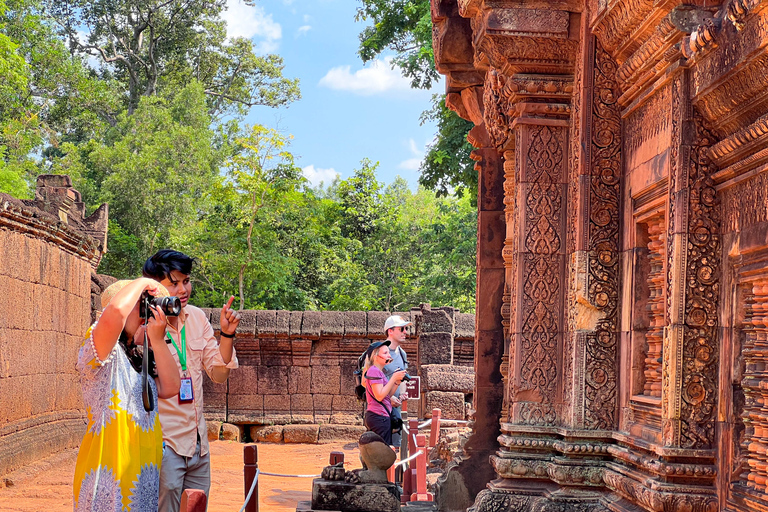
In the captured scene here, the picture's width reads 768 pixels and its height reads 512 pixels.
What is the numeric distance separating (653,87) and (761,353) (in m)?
1.46

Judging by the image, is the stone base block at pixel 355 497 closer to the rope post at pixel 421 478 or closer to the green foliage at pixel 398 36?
the rope post at pixel 421 478

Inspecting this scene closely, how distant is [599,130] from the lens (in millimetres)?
4738

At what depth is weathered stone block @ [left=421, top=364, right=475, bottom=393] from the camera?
Result: 12234mm

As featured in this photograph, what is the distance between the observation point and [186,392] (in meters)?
3.90

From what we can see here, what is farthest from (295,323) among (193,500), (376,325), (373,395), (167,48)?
(167,48)

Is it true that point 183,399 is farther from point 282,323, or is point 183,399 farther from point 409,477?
point 282,323

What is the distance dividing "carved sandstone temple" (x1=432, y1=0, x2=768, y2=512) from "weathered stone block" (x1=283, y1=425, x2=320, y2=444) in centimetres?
1028

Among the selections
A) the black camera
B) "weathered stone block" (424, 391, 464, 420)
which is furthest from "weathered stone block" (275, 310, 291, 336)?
the black camera

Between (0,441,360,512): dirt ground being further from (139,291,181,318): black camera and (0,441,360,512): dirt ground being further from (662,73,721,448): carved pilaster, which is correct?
(662,73,721,448): carved pilaster

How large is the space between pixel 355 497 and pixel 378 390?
127 centimetres

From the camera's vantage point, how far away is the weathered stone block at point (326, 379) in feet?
51.2

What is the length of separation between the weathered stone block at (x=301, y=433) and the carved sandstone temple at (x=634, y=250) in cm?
1028

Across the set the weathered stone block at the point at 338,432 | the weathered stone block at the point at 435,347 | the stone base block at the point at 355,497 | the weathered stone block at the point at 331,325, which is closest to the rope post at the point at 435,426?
the stone base block at the point at 355,497

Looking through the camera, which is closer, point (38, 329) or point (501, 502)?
point (501, 502)
